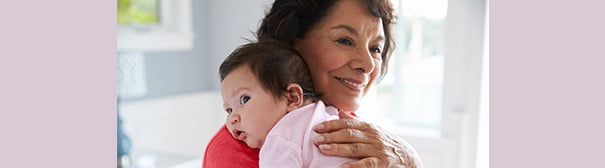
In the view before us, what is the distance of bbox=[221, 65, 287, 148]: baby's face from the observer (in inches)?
32.2

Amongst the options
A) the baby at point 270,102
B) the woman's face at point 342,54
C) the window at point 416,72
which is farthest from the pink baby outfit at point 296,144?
the window at point 416,72

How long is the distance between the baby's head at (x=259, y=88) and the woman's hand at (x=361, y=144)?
7cm

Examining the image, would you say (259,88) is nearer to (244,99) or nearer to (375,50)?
(244,99)

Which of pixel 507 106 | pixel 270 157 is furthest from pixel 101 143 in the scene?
pixel 507 106

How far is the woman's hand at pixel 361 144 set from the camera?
79 centimetres

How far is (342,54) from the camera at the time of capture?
94cm

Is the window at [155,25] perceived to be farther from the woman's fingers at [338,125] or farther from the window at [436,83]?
the woman's fingers at [338,125]

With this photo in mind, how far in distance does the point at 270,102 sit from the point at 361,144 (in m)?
0.16

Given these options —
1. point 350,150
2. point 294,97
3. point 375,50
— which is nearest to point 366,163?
point 350,150

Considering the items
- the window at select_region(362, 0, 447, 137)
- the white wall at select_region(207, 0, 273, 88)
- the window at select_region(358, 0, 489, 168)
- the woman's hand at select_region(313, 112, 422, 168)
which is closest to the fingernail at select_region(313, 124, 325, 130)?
the woman's hand at select_region(313, 112, 422, 168)

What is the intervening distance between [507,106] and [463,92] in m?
1.18

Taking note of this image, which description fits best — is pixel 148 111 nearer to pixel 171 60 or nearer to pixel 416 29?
pixel 171 60

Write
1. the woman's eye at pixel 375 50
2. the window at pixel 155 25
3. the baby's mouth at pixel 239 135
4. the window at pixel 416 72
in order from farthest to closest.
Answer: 1. the window at pixel 155 25
2. the window at pixel 416 72
3. the woman's eye at pixel 375 50
4. the baby's mouth at pixel 239 135

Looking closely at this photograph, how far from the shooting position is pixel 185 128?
2812mm
